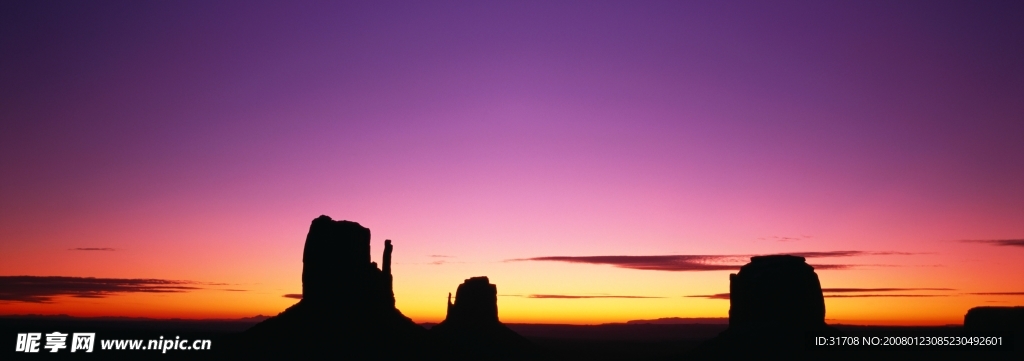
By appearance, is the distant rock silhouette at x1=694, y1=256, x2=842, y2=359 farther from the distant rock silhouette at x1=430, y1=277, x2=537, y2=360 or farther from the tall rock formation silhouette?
the distant rock silhouette at x1=430, y1=277, x2=537, y2=360

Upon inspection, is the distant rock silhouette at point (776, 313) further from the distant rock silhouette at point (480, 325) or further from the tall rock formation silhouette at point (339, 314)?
the distant rock silhouette at point (480, 325)

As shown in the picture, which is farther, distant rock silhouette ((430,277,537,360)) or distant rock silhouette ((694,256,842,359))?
distant rock silhouette ((430,277,537,360))

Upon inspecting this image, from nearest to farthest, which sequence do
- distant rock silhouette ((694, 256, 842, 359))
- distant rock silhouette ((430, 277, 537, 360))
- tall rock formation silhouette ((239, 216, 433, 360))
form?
tall rock formation silhouette ((239, 216, 433, 360)), distant rock silhouette ((694, 256, 842, 359)), distant rock silhouette ((430, 277, 537, 360))

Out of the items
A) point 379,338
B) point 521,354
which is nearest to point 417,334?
point 379,338

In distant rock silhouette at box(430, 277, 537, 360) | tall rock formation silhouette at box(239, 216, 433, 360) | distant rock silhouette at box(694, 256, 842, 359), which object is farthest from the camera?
distant rock silhouette at box(430, 277, 537, 360)

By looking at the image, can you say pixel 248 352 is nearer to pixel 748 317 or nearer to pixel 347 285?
pixel 347 285

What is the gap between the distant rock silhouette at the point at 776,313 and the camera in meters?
102

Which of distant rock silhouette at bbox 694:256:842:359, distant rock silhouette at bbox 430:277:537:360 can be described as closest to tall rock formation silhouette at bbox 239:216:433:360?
distant rock silhouette at bbox 430:277:537:360

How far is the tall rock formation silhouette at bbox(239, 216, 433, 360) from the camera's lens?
3713 inches

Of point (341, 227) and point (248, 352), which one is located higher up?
point (341, 227)

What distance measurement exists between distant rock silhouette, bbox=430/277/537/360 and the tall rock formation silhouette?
119 feet

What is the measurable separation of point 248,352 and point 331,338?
9.53m

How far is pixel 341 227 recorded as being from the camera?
104125mm

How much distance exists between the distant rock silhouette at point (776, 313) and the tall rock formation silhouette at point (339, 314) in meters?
41.0
